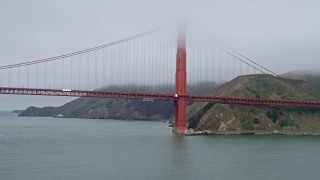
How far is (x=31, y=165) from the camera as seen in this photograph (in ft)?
113

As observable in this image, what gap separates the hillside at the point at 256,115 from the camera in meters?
78.1

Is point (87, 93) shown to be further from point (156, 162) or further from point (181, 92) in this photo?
point (156, 162)

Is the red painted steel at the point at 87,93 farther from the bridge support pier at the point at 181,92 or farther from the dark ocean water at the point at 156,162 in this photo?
the dark ocean water at the point at 156,162

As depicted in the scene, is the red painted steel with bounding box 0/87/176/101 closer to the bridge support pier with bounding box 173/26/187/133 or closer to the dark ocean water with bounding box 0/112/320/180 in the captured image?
the bridge support pier with bounding box 173/26/187/133

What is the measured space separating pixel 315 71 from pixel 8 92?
330 ft

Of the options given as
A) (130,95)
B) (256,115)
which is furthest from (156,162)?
(256,115)

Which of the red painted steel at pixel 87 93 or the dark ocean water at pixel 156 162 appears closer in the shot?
the dark ocean water at pixel 156 162

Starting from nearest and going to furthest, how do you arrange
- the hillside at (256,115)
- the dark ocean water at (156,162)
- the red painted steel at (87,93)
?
the dark ocean water at (156,162), the red painted steel at (87,93), the hillside at (256,115)

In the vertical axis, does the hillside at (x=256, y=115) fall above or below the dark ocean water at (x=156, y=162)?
above

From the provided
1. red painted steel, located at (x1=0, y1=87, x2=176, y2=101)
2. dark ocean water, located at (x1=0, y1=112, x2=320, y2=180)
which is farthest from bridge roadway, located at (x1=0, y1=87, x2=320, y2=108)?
dark ocean water, located at (x1=0, y1=112, x2=320, y2=180)

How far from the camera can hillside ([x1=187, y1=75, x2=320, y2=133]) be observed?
78.1 m

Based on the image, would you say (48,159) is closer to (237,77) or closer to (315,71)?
(237,77)

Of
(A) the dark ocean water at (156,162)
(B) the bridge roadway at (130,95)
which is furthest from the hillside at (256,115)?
(A) the dark ocean water at (156,162)

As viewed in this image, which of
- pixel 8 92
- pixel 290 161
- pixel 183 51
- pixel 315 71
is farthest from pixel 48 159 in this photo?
pixel 315 71
